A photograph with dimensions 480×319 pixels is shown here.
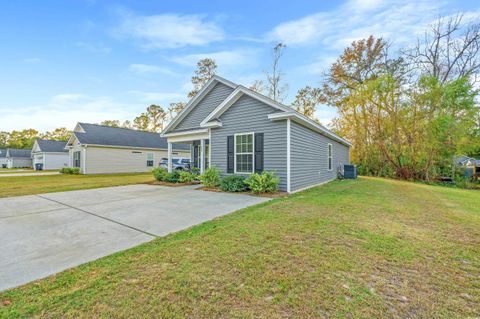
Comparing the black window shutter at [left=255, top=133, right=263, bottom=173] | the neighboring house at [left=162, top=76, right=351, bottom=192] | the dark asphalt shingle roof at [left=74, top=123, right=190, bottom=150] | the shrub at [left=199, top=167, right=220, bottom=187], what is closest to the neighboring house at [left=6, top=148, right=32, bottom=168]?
the dark asphalt shingle roof at [left=74, top=123, right=190, bottom=150]

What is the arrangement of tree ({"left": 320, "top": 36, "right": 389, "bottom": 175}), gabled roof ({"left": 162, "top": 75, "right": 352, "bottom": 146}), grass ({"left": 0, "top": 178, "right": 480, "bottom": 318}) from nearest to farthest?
grass ({"left": 0, "top": 178, "right": 480, "bottom": 318})
gabled roof ({"left": 162, "top": 75, "right": 352, "bottom": 146})
tree ({"left": 320, "top": 36, "right": 389, "bottom": 175})

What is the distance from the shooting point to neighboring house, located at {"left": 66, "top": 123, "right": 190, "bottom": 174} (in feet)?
66.5

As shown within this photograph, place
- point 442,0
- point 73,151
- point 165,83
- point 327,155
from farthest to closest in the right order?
point 73,151
point 165,83
point 327,155
point 442,0

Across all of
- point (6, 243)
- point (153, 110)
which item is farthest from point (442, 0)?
point (153, 110)

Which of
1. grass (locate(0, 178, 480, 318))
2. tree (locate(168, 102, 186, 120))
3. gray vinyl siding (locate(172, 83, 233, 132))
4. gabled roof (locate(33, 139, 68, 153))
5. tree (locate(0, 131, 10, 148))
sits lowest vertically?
grass (locate(0, 178, 480, 318))

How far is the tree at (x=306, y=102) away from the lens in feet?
85.5

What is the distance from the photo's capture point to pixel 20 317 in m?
1.78

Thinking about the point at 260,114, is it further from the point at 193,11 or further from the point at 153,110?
the point at 153,110

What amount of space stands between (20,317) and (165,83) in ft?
56.5

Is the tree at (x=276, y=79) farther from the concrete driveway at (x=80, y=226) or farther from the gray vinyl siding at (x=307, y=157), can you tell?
the concrete driveway at (x=80, y=226)

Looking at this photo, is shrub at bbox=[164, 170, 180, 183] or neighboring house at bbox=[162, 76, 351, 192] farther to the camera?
shrub at bbox=[164, 170, 180, 183]

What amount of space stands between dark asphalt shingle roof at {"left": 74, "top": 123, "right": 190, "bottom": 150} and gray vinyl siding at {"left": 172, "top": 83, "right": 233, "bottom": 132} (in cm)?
1252

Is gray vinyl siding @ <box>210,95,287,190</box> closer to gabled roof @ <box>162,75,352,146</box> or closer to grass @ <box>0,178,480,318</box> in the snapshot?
gabled roof @ <box>162,75,352,146</box>

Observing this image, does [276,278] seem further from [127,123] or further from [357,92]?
[127,123]
